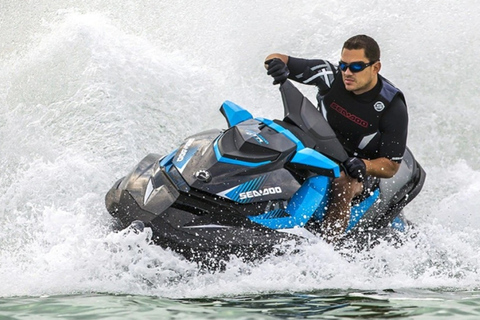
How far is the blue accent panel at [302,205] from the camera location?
427 centimetres

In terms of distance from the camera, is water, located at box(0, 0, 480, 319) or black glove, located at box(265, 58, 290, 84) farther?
black glove, located at box(265, 58, 290, 84)

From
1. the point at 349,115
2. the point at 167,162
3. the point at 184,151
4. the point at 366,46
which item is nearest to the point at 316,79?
the point at 349,115

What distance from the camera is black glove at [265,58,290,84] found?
4.39 metres

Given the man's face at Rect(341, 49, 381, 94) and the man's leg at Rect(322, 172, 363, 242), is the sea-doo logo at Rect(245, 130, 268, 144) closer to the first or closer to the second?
the man's leg at Rect(322, 172, 363, 242)

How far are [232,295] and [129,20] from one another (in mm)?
5448

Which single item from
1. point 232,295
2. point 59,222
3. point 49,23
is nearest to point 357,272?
point 232,295

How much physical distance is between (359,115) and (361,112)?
2 centimetres

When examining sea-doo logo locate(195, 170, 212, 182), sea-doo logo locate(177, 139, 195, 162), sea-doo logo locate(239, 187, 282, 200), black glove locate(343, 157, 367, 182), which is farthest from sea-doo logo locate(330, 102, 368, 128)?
sea-doo logo locate(195, 170, 212, 182)

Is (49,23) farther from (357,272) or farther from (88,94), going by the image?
(357,272)

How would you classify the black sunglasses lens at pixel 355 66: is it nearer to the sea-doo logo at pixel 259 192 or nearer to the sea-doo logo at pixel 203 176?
the sea-doo logo at pixel 259 192

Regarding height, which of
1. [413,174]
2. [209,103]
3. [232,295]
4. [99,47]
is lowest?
[232,295]

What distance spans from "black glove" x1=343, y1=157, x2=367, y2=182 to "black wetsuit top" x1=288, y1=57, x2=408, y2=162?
0.37m

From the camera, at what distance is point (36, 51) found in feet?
25.1

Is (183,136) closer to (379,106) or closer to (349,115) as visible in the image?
(349,115)
